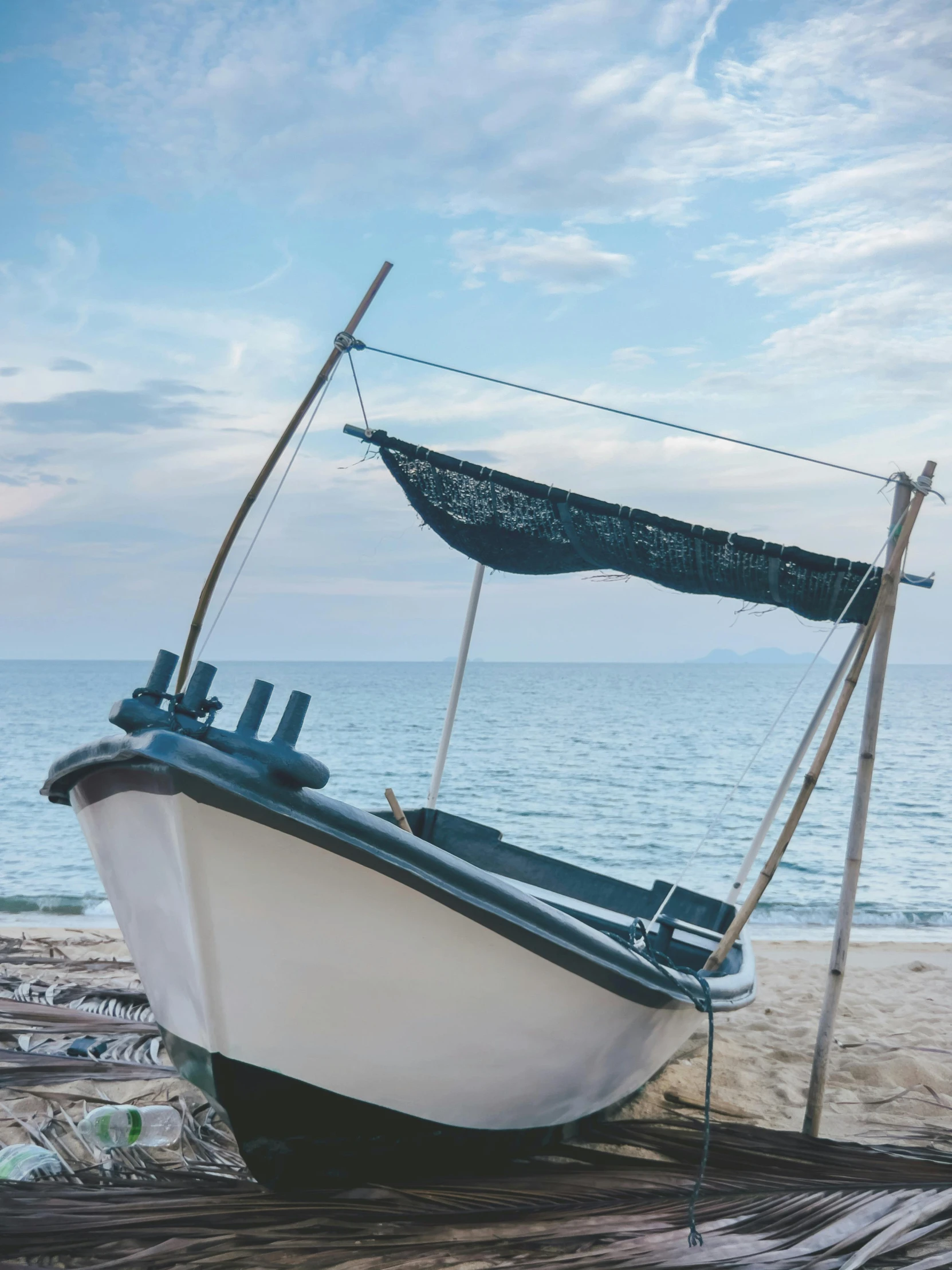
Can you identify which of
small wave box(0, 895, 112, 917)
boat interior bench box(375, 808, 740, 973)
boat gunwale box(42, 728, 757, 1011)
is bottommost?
small wave box(0, 895, 112, 917)

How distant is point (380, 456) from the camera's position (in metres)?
4.66

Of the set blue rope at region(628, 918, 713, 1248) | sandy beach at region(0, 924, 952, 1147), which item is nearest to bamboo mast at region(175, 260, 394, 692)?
blue rope at region(628, 918, 713, 1248)

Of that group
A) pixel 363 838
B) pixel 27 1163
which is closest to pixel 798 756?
pixel 363 838

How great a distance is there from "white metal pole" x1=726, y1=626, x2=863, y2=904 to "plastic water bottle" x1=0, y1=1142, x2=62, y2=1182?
3.13 metres

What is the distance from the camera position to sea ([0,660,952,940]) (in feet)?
42.5

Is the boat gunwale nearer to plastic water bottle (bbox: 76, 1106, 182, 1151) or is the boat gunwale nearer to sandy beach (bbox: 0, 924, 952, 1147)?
plastic water bottle (bbox: 76, 1106, 182, 1151)

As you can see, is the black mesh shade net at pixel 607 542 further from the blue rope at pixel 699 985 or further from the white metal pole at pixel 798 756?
the blue rope at pixel 699 985

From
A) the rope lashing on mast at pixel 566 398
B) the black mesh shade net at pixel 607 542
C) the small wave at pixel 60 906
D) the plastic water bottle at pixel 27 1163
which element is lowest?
the small wave at pixel 60 906

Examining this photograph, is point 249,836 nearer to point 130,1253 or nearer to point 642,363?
point 130,1253

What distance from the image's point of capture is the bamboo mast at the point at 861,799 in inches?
148

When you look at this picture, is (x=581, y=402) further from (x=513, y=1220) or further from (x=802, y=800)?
(x=513, y=1220)

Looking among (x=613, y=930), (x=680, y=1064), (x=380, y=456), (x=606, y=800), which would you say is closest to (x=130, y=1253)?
(x=613, y=930)

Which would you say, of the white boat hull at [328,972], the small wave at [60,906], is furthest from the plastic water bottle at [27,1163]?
the small wave at [60,906]

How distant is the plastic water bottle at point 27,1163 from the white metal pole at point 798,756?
3.13 metres
